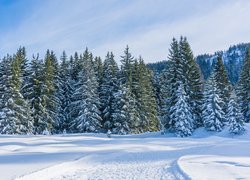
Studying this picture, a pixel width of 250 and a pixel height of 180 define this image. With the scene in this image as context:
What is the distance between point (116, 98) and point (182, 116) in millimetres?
9857

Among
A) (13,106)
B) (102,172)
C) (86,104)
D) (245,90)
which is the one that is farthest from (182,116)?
(102,172)

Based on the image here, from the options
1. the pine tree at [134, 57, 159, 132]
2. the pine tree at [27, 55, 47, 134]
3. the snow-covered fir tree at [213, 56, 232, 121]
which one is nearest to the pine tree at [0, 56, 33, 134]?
the pine tree at [27, 55, 47, 134]

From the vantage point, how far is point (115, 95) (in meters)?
49.2

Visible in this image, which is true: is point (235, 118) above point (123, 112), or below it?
below

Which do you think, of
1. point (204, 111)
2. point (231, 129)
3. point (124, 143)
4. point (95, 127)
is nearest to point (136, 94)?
point (95, 127)

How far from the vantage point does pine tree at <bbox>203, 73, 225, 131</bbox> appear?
41969 mm

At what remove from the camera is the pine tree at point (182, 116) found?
43125 mm

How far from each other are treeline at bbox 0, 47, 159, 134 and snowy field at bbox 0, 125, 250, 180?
42.2 ft

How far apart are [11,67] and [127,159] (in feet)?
92.4

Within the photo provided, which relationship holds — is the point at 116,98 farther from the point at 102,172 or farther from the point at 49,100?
the point at 102,172

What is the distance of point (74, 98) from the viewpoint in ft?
174

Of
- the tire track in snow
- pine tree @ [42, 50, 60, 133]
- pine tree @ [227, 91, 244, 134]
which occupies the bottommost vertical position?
the tire track in snow

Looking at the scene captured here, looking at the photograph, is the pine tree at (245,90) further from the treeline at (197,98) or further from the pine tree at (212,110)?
the pine tree at (212,110)

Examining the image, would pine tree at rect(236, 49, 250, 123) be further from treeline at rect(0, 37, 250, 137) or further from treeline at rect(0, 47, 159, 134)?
treeline at rect(0, 47, 159, 134)
